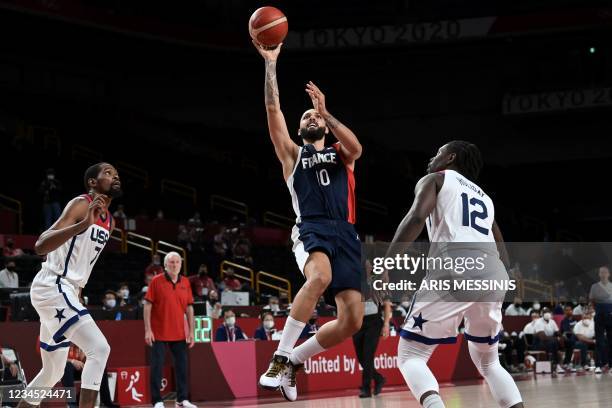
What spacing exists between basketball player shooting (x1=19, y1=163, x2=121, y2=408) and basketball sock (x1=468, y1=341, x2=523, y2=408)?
326 centimetres

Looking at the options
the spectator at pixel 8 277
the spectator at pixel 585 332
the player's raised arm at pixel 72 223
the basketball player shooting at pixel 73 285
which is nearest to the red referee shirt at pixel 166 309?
the basketball player shooting at pixel 73 285

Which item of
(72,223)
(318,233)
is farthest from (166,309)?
(318,233)

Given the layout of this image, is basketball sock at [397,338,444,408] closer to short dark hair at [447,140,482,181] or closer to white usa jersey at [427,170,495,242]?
white usa jersey at [427,170,495,242]

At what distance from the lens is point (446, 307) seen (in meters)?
6.37

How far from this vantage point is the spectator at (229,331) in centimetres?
1670

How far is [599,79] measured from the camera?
124 ft

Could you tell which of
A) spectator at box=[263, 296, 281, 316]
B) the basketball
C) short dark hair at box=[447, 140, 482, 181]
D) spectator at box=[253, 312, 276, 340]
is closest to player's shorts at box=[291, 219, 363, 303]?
short dark hair at box=[447, 140, 482, 181]

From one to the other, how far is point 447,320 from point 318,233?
1598 millimetres

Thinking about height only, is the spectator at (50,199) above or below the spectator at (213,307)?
above

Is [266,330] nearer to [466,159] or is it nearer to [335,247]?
[335,247]

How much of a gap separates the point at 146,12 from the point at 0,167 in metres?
10.4

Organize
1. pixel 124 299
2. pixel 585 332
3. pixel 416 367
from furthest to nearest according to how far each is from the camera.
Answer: pixel 585 332 → pixel 124 299 → pixel 416 367

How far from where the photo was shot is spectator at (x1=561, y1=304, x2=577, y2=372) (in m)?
22.4

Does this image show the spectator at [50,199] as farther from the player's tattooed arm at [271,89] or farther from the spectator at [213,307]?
the player's tattooed arm at [271,89]
